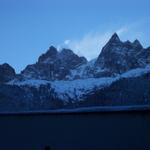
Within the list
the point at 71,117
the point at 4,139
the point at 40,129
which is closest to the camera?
the point at 71,117

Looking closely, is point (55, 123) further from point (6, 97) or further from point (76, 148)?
point (6, 97)

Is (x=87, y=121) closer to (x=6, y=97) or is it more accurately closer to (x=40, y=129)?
(x=40, y=129)

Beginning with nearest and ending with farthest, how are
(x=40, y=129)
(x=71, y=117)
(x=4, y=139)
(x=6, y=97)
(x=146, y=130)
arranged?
(x=146, y=130) → (x=71, y=117) → (x=40, y=129) → (x=4, y=139) → (x=6, y=97)

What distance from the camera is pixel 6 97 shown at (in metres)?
155

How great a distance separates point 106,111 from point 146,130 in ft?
5.67

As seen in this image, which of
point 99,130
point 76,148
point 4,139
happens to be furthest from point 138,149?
point 4,139

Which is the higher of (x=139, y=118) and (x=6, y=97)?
(x=6, y=97)

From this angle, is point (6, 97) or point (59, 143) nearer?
point (59, 143)

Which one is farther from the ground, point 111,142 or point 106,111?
point 106,111

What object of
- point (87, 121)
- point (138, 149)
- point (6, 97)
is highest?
point (6, 97)

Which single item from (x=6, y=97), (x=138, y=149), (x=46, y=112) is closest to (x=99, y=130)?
(x=138, y=149)

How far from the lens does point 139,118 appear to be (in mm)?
14391

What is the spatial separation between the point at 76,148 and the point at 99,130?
1.35 meters

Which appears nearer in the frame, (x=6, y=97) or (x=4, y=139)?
(x=4, y=139)
